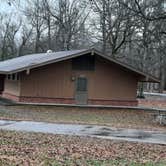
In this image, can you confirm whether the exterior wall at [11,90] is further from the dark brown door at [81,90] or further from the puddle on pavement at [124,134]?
the puddle on pavement at [124,134]

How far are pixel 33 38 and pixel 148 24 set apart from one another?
44102mm

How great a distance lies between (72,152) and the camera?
10438 millimetres

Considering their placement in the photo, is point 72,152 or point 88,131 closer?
point 72,152

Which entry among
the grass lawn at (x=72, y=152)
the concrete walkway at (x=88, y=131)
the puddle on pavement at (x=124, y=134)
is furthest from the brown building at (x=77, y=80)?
the grass lawn at (x=72, y=152)

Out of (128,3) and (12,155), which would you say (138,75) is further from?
(12,155)

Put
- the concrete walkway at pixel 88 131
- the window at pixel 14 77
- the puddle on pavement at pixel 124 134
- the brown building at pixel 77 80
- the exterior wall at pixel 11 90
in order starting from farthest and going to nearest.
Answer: the window at pixel 14 77
the exterior wall at pixel 11 90
the brown building at pixel 77 80
the puddle on pavement at pixel 124 134
the concrete walkway at pixel 88 131

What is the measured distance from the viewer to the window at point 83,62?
2894cm

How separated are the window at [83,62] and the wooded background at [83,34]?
419 cm

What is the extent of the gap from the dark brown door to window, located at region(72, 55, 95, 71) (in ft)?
2.47

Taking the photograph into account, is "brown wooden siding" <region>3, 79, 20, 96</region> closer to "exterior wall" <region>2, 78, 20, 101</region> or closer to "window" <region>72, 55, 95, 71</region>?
"exterior wall" <region>2, 78, 20, 101</region>

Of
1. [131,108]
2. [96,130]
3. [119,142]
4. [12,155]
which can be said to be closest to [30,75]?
[131,108]

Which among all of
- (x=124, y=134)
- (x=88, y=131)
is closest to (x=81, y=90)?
(x=88, y=131)

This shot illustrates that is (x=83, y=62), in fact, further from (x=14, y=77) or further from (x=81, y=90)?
(x=14, y=77)

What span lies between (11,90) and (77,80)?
15.9ft
